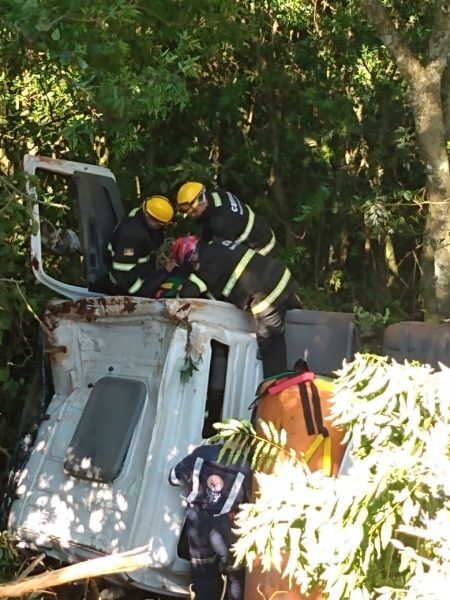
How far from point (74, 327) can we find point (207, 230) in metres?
1.15

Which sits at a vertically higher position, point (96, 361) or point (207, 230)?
point (207, 230)

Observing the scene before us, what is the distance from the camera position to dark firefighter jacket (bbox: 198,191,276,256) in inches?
206

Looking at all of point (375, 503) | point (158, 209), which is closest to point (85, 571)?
point (375, 503)

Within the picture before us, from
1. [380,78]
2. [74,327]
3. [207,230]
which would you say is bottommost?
[74,327]

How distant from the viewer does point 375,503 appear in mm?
2119

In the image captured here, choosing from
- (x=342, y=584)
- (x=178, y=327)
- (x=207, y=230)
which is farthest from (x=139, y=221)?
(x=342, y=584)

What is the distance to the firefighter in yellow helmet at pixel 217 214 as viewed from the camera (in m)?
5.23

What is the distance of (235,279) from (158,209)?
2.54 ft

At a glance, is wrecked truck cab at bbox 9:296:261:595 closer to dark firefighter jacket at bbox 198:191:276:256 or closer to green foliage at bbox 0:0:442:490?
green foliage at bbox 0:0:442:490

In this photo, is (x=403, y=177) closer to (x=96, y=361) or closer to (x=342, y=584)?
(x=96, y=361)

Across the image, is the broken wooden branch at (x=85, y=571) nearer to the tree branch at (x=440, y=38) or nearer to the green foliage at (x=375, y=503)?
the green foliage at (x=375, y=503)

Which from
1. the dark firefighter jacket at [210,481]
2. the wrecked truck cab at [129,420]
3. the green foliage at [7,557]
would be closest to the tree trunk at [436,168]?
the wrecked truck cab at [129,420]

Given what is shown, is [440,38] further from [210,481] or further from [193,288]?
[210,481]

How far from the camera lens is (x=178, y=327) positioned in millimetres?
4105
